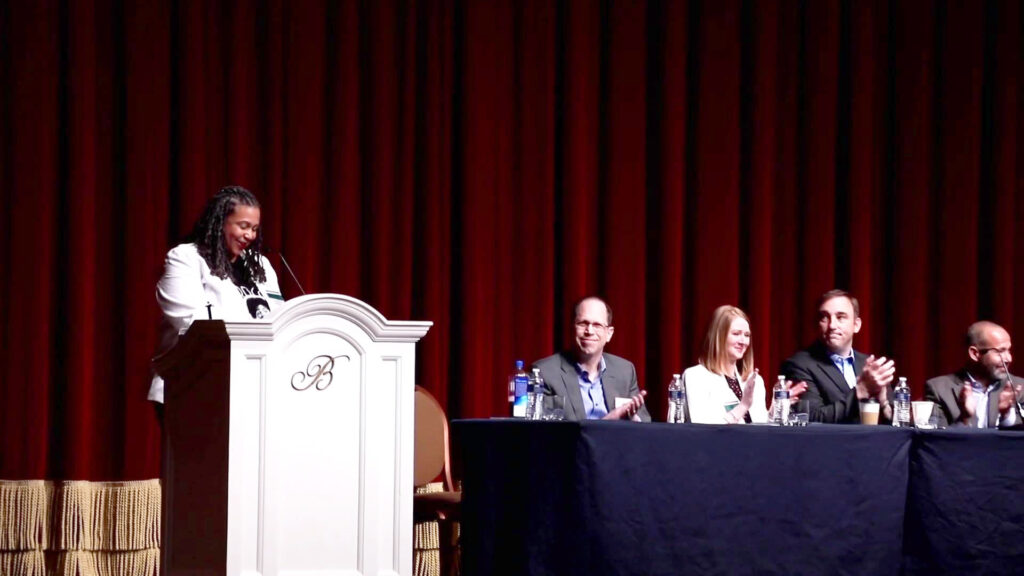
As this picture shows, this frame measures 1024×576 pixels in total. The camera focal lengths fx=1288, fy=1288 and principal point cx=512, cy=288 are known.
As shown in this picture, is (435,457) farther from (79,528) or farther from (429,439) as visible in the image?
(79,528)

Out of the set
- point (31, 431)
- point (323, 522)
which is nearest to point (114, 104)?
point (31, 431)

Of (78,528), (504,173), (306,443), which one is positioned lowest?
(78,528)

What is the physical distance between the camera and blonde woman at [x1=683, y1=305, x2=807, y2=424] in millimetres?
4277

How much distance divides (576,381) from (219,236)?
4.88ft

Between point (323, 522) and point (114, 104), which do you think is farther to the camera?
point (114, 104)

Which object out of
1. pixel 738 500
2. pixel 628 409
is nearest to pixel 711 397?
pixel 628 409

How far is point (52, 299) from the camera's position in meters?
5.15

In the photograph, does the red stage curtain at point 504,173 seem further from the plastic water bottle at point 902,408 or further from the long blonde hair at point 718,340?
the plastic water bottle at point 902,408

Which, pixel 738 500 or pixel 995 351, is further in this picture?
pixel 995 351

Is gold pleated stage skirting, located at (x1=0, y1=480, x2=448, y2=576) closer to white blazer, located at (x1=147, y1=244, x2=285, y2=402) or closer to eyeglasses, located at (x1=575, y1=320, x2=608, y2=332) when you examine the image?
white blazer, located at (x1=147, y1=244, x2=285, y2=402)

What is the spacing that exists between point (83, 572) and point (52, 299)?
1083 mm

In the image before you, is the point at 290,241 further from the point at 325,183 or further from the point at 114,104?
the point at 114,104

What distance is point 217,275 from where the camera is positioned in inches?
152

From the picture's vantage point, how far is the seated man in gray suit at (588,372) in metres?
4.68
